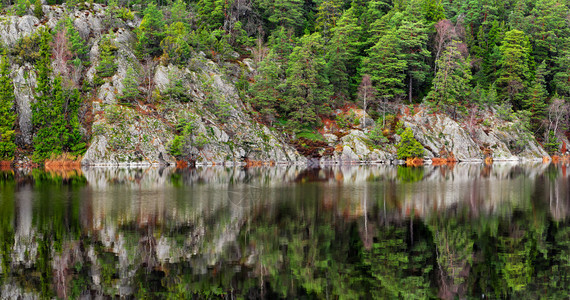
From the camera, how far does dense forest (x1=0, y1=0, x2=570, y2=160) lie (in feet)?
220

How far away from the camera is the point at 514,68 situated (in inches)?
3494

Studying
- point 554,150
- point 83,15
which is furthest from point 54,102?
point 554,150

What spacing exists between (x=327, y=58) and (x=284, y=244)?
73384mm

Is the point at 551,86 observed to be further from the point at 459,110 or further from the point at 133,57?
the point at 133,57

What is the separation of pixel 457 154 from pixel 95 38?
2752 inches

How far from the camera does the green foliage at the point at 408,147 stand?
72438 millimetres

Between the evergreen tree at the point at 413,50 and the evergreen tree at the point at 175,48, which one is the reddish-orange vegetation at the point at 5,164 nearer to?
the evergreen tree at the point at 175,48

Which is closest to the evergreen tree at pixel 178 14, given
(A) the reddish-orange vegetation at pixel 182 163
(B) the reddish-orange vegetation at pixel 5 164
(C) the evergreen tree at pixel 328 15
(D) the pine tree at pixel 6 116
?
(C) the evergreen tree at pixel 328 15

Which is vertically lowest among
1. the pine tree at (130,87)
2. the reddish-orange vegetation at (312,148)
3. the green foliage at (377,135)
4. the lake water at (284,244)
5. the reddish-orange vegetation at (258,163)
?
the lake water at (284,244)

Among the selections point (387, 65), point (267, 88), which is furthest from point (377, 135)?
point (267, 88)

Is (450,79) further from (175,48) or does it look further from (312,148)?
(175,48)

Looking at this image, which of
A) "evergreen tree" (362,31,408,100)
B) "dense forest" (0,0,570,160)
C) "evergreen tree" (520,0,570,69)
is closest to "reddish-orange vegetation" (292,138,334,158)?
"dense forest" (0,0,570,160)

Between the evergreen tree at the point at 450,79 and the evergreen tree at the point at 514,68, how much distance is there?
11.0 meters

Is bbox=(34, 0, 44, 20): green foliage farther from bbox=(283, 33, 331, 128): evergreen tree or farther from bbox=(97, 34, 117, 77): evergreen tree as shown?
bbox=(283, 33, 331, 128): evergreen tree
